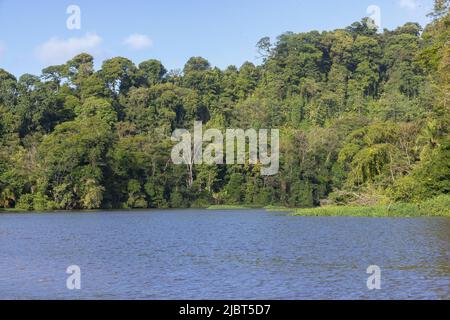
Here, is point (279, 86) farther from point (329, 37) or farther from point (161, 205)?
point (161, 205)

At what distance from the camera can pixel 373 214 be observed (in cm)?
4031

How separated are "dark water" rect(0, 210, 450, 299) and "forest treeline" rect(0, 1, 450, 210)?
13449 mm

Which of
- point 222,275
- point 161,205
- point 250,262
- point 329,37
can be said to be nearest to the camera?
point 222,275

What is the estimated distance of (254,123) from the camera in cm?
8012

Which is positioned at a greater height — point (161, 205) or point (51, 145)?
point (51, 145)

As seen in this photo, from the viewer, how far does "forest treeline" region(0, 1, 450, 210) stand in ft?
152

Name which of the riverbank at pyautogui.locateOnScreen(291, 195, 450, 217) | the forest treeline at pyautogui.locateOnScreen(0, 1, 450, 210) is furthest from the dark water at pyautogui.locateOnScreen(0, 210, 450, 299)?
the forest treeline at pyautogui.locateOnScreen(0, 1, 450, 210)

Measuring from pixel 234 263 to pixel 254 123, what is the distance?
6067cm

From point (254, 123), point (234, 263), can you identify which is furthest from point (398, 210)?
point (254, 123)

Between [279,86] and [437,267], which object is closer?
[437,267]

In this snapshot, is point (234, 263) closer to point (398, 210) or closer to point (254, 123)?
point (398, 210)

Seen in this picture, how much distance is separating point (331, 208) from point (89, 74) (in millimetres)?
57359

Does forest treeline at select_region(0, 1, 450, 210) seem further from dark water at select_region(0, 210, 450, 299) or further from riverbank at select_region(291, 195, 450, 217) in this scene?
dark water at select_region(0, 210, 450, 299)
